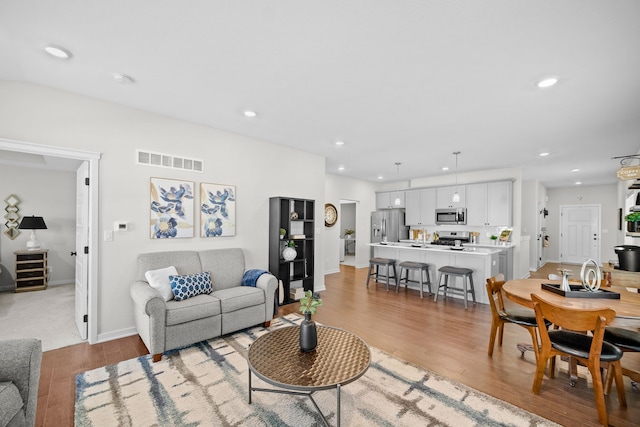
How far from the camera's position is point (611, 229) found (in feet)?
28.3

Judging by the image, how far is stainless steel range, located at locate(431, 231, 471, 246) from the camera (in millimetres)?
6923

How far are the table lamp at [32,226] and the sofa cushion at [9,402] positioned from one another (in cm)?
530

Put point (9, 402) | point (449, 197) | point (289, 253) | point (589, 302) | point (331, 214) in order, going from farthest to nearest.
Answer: point (331, 214) → point (449, 197) → point (289, 253) → point (589, 302) → point (9, 402)

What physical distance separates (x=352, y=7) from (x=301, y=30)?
404 millimetres

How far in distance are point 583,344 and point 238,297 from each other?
3.22m

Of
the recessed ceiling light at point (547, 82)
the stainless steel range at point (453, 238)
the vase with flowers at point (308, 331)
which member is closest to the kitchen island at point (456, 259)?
the stainless steel range at point (453, 238)

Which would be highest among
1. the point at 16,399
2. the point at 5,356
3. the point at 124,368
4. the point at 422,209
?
the point at 422,209

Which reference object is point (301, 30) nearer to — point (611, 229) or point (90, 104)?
point (90, 104)

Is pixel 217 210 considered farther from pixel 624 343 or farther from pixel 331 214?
pixel 624 343

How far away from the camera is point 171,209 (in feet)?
11.9

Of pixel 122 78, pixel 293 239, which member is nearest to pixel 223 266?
pixel 293 239

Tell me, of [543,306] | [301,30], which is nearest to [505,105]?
[543,306]

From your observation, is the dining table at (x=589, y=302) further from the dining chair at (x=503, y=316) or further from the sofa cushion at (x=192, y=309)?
the sofa cushion at (x=192, y=309)

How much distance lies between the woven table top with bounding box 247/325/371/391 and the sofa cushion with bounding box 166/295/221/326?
39.8 inches
